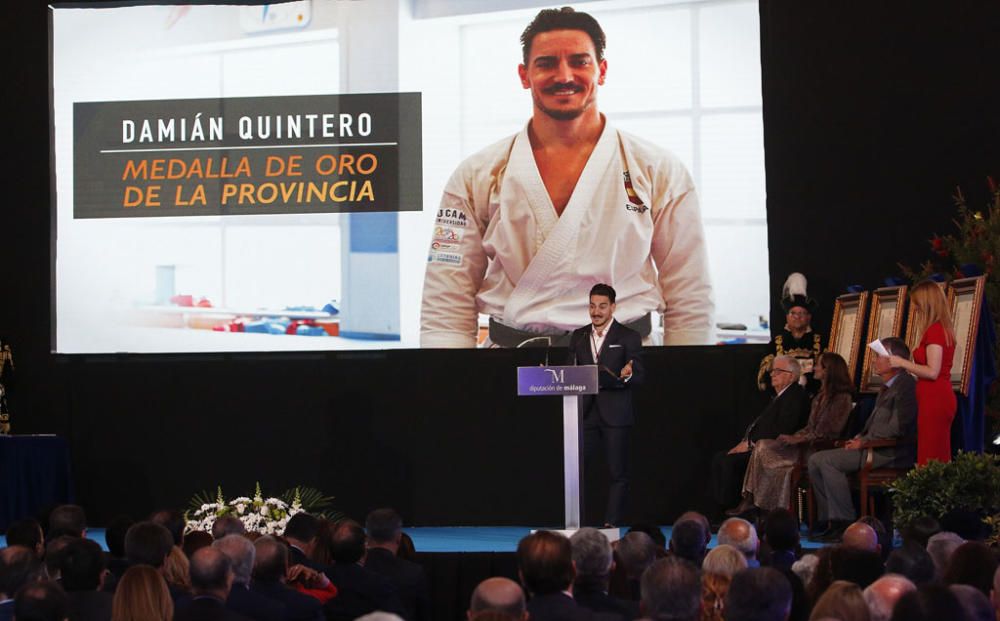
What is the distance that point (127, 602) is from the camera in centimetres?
326

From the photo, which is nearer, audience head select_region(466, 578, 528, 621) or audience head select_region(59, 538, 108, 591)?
audience head select_region(466, 578, 528, 621)

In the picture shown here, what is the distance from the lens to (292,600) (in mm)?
3674

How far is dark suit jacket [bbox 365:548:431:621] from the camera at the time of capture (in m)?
4.14

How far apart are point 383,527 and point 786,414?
3.95 m

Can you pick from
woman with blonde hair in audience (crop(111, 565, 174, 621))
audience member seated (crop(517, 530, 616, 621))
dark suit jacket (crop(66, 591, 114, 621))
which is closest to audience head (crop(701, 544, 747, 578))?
audience member seated (crop(517, 530, 616, 621))

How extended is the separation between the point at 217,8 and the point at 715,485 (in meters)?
4.75

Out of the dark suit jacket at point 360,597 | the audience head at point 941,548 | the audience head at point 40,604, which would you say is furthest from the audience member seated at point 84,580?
the audience head at point 941,548

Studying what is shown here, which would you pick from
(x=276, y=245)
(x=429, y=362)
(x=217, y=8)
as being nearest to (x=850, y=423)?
(x=429, y=362)

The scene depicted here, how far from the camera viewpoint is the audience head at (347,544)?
4008mm

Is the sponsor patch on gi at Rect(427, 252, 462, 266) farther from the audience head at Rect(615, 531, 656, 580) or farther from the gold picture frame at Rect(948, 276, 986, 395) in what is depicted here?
the audience head at Rect(615, 531, 656, 580)

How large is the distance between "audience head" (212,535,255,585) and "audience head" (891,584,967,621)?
1810mm

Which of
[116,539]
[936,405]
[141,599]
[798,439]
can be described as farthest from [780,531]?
[798,439]

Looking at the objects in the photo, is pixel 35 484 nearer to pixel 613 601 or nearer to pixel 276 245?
pixel 276 245

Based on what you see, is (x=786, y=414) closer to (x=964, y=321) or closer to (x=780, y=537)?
(x=964, y=321)
